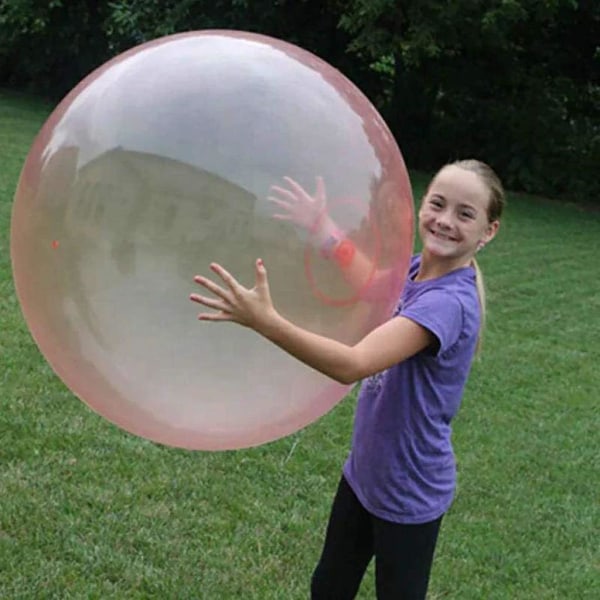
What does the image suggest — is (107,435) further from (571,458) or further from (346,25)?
(346,25)

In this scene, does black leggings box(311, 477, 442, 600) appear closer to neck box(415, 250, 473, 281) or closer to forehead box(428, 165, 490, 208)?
neck box(415, 250, 473, 281)

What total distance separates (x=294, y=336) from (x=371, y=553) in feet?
3.07

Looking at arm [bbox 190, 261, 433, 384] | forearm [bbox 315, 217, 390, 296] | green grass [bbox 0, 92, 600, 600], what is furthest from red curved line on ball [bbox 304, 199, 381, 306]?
green grass [bbox 0, 92, 600, 600]

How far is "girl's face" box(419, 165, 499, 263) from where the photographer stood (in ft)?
6.74

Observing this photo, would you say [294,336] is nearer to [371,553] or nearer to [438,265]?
[438,265]

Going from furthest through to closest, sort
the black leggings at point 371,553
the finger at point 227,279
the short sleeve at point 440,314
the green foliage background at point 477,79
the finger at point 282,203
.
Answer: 1. the green foliage background at point 477,79
2. the black leggings at point 371,553
3. the short sleeve at point 440,314
4. the finger at point 282,203
5. the finger at point 227,279

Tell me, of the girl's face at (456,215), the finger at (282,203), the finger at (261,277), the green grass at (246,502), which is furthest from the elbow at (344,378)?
the green grass at (246,502)

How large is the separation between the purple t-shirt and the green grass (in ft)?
3.63

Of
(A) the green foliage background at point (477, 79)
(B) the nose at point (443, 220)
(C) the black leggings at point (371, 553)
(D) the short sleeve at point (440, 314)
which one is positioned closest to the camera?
(D) the short sleeve at point (440, 314)

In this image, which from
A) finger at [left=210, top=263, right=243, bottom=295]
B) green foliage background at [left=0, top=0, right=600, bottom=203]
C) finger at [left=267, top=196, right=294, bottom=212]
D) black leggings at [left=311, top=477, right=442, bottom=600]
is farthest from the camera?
green foliage background at [left=0, top=0, right=600, bottom=203]

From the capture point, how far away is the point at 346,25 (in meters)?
13.3

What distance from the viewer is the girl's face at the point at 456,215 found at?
80.9 inches

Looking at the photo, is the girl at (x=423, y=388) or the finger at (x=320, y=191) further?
the girl at (x=423, y=388)

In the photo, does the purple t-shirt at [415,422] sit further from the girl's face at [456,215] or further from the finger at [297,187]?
the finger at [297,187]
